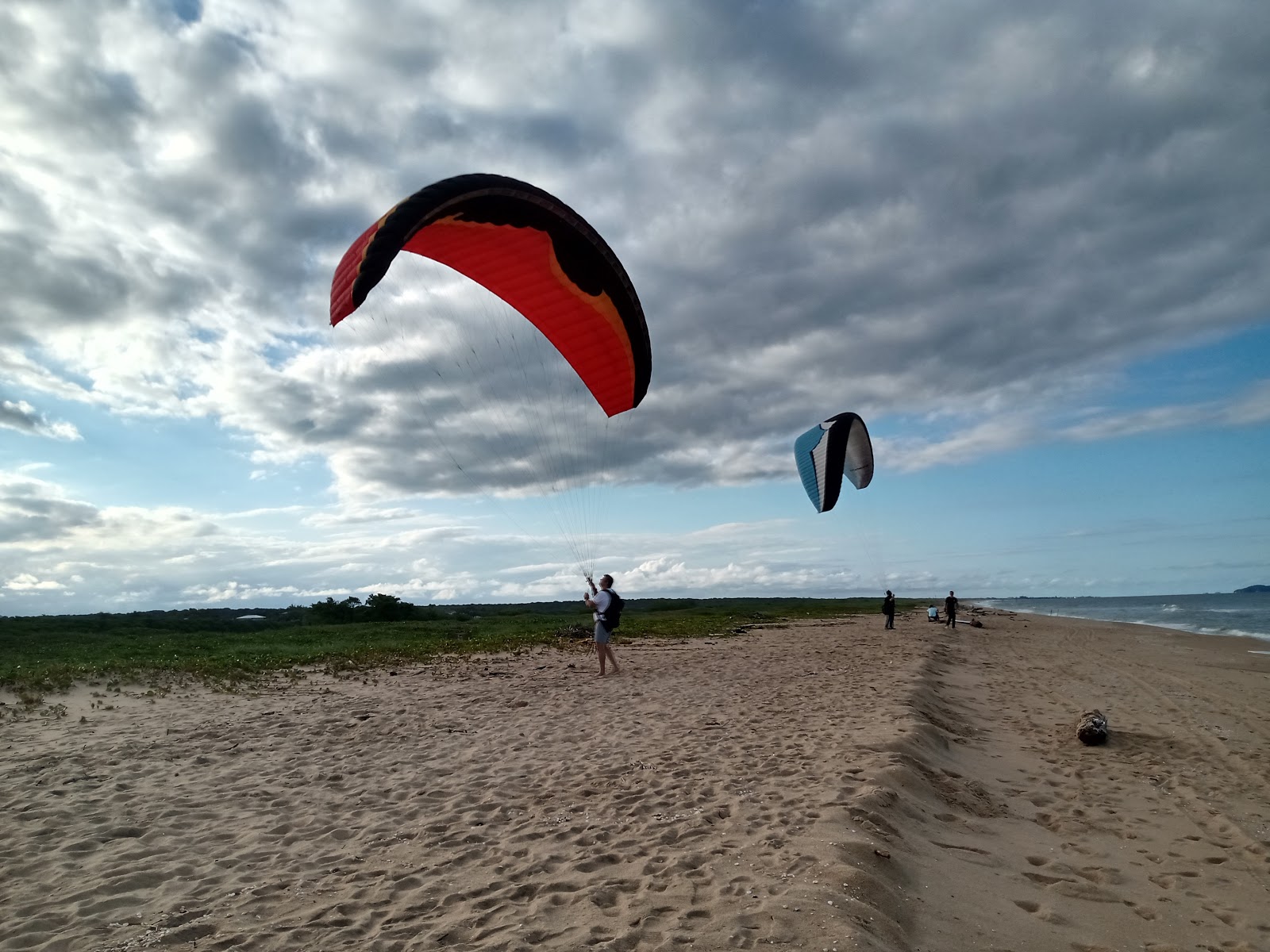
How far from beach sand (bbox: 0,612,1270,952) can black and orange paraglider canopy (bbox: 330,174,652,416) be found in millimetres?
5106

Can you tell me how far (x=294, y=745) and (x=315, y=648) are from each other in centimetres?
1347

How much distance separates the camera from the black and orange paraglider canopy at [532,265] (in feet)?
26.3

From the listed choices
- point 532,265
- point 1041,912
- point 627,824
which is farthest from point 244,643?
point 1041,912

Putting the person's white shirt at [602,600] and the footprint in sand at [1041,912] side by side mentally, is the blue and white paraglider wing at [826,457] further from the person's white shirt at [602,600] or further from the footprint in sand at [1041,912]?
the footprint in sand at [1041,912]

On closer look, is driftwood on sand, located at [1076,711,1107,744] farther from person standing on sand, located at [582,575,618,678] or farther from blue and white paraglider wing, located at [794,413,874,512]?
blue and white paraglider wing, located at [794,413,874,512]

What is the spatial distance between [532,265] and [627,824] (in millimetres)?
8176

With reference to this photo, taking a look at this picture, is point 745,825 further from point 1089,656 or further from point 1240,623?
point 1240,623

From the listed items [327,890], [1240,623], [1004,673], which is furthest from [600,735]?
[1240,623]

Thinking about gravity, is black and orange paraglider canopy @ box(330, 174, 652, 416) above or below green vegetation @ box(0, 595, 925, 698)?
above

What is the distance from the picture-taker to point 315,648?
20.5 m

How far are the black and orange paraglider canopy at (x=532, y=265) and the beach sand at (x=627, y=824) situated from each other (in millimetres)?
5106

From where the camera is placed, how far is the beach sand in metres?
4.15

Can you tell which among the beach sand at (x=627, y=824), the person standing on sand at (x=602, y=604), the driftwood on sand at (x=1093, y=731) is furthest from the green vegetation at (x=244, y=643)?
the driftwood on sand at (x=1093, y=731)

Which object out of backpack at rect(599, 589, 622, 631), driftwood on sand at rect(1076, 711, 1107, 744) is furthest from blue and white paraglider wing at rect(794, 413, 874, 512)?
driftwood on sand at rect(1076, 711, 1107, 744)
